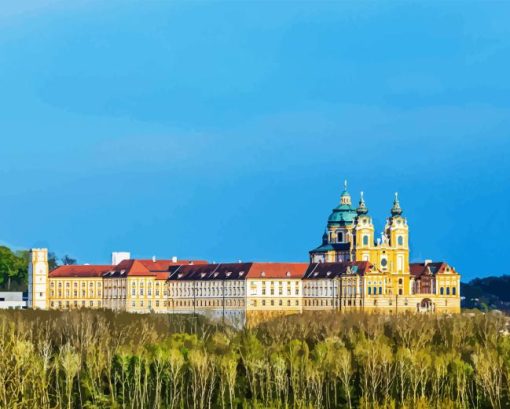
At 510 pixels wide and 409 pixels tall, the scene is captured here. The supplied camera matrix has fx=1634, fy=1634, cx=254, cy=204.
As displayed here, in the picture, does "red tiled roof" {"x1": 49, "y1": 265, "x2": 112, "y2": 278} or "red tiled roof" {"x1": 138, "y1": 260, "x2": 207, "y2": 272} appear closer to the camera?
"red tiled roof" {"x1": 49, "y1": 265, "x2": 112, "y2": 278}

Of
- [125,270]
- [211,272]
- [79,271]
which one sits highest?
[79,271]

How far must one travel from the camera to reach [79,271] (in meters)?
176

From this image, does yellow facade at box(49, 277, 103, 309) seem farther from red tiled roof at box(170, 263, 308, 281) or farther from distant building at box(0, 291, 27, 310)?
red tiled roof at box(170, 263, 308, 281)

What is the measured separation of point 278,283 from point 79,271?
23.8 m

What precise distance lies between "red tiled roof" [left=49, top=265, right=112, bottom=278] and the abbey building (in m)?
0.11

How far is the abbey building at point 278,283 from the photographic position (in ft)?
526

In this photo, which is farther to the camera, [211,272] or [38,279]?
[38,279]

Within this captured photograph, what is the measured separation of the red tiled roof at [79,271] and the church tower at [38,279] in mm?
1379

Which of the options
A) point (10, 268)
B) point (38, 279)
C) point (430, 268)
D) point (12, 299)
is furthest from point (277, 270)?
point (10, 268)

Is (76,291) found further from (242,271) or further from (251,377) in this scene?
(251,377)

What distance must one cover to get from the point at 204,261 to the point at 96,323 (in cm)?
8703

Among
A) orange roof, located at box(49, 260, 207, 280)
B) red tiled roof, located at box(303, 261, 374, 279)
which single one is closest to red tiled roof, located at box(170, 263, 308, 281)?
red tiled roof, located at box(303, 261, 374, 279)

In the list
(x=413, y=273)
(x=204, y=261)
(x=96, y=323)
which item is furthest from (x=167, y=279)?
(x=96, y=323)

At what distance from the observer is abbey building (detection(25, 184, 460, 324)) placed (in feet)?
526
